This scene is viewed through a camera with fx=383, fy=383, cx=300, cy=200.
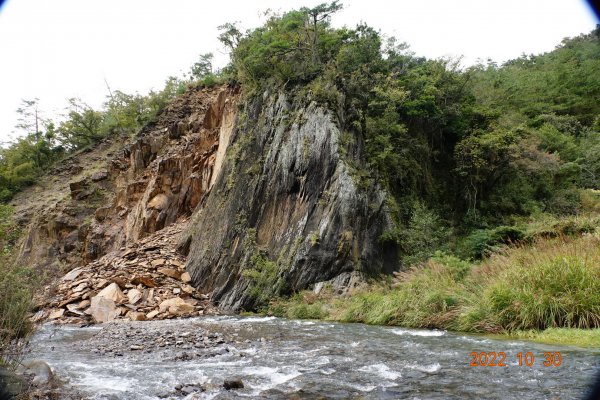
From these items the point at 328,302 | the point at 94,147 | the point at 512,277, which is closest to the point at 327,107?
the point at 328,302

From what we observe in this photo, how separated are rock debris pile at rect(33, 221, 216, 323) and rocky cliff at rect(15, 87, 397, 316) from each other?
0.50ft

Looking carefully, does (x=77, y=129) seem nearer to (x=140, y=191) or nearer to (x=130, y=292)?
(x=140, y=191)

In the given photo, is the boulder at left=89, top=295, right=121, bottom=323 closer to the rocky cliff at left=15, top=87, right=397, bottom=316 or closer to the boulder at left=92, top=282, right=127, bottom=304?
the boulder at left=92, top=282, right=127, bottom=304

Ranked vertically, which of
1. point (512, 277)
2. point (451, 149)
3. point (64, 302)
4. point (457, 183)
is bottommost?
point (64, 302)

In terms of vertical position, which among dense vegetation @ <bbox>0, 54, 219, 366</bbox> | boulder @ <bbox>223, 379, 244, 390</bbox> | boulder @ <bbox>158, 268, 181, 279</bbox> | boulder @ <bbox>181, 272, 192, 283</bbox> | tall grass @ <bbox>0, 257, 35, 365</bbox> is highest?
dense vegetation @ <bbox>0, 54, 219, 366</bbox>

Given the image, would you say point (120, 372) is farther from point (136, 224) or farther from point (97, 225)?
point (97, 225)

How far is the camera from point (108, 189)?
33.6 m

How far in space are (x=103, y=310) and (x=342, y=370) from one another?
43.6 ft

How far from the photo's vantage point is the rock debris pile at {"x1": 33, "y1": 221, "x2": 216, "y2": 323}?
15.4 metres

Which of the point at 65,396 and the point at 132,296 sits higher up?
the point at 65,396

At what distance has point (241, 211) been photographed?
1898 cm

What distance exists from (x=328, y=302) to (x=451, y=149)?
1603 cm
